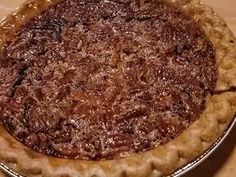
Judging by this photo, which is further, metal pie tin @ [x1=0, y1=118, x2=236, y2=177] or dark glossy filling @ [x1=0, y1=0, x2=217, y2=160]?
dark glossy filling @ [x1=0, y1=0, x2=217, y2=160]

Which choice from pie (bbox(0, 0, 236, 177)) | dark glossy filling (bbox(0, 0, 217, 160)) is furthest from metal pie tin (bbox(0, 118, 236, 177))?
dark glossy filling (bbox(0, 0, 217, 160))

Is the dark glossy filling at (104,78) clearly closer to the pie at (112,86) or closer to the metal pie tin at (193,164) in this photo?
the pie at (112,86)

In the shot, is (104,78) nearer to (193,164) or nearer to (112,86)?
(112,86)

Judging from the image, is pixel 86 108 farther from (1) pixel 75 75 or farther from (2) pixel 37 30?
(2) pixel 37 30

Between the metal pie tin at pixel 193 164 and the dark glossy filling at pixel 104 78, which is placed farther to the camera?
the dark glossy filling at pixel 104 78

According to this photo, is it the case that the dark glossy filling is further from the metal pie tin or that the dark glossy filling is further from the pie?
the metal pie tin

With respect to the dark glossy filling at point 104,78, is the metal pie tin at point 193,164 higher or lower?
lower

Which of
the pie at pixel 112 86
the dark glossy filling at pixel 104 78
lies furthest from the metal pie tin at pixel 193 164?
the dark glossy filling at pixel 104 78
